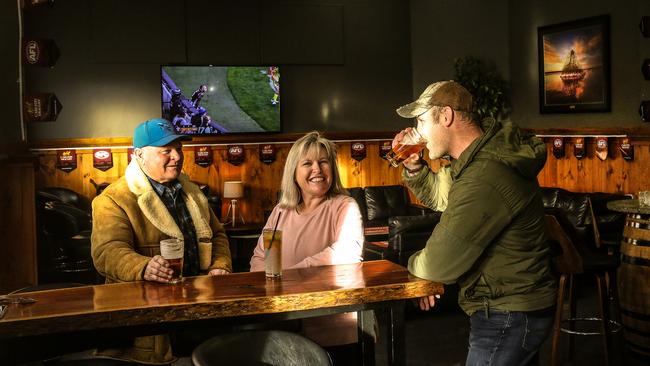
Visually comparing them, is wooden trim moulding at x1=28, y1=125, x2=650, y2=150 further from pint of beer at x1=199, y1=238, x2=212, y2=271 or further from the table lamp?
pint of beer at x1=199, y1=238, x2=212, y2=271

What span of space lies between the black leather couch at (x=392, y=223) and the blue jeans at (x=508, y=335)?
3.27 meters

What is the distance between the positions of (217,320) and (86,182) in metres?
7.64

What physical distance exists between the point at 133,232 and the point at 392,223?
10.2ft

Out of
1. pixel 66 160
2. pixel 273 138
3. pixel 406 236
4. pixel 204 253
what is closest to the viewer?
pixel 204 253

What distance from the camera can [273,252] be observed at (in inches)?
101

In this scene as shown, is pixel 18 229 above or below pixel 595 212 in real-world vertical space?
Result: above

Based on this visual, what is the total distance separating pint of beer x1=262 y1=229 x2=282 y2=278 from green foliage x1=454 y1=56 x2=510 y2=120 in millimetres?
6640

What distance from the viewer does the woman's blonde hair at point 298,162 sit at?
3.05 m

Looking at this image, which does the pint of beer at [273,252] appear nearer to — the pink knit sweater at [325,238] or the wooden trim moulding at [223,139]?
the pink knit sweater at [325,238]

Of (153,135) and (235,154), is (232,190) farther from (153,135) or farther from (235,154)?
(153,135)

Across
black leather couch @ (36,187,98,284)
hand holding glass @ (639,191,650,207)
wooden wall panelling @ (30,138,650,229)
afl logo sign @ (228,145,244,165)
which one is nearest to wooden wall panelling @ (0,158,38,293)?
black leather couch @ (36,187,98,284)

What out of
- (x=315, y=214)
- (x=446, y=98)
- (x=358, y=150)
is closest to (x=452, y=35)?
(x=358, y=150)

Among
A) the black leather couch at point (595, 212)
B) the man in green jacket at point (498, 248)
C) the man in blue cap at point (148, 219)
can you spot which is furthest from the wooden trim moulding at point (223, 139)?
the man in green jacket at point (498, 248)

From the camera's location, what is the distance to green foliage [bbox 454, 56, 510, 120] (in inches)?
353
